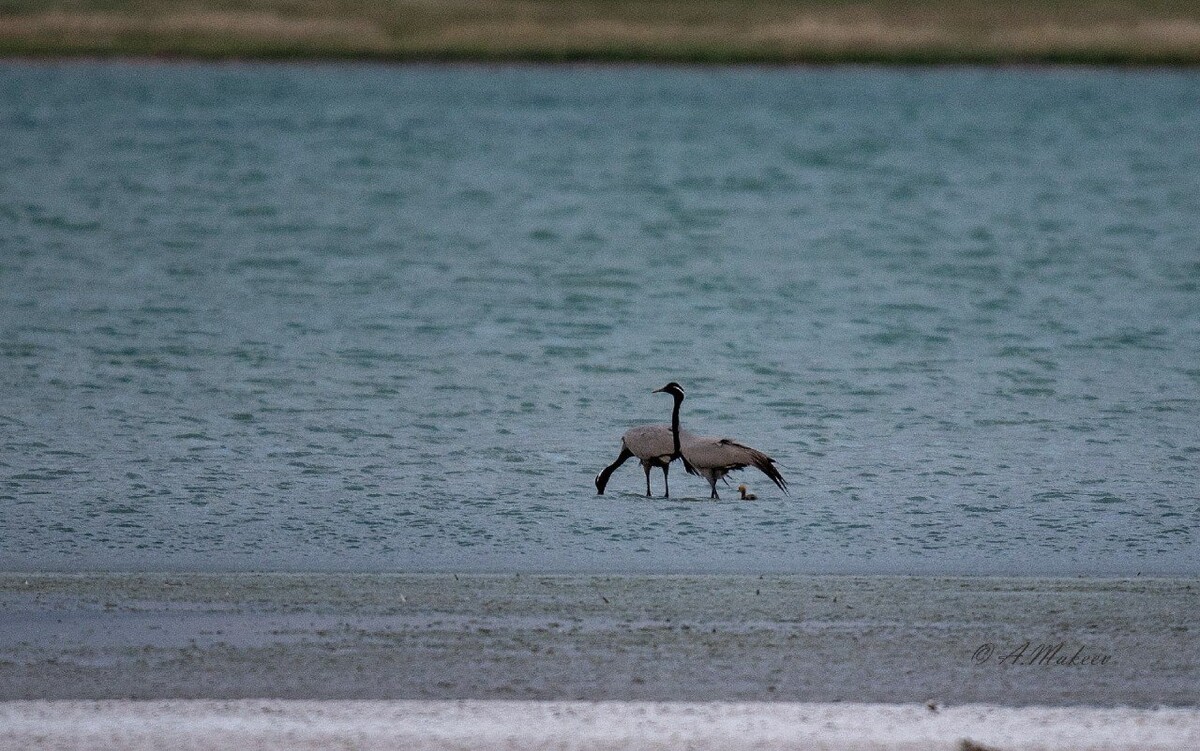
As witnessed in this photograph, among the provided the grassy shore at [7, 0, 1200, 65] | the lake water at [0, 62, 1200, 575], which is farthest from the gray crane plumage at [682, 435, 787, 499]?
the grassy shore at [7, 0, 1200, 65]

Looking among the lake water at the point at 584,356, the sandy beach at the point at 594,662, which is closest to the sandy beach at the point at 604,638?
the sandy beach at the point at 594,662

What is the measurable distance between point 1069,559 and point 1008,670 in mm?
1793

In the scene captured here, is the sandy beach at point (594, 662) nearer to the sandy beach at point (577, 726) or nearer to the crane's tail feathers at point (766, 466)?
the sandy beach at point (577, 726)

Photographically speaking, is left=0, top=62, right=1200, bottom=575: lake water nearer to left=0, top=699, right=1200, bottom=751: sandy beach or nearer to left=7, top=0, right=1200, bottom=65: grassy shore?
left=0, top=699, right=1200, bottom=751: sandy beach

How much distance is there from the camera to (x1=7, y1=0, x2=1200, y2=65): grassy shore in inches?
2333

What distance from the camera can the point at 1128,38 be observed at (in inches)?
2292

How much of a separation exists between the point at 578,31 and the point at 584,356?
47.2 metres

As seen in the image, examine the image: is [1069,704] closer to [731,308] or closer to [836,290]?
[731,308]

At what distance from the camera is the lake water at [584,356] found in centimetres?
879

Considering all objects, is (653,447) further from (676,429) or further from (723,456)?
(723,456)

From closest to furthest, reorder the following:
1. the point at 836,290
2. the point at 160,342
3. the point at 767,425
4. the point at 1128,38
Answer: the point at 767,425, the point at 160,342, the point at 836,290, the point at 1128,38

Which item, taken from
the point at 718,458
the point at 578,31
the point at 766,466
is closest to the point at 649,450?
the point at 718,458

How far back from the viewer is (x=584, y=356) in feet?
47.6

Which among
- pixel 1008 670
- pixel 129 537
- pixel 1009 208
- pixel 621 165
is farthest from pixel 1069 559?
pixel 621 165
